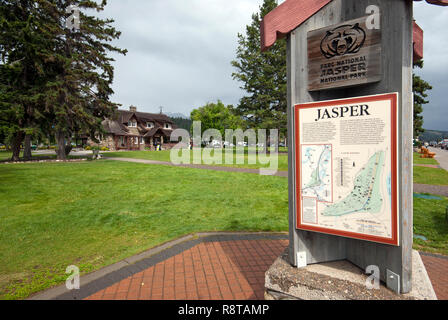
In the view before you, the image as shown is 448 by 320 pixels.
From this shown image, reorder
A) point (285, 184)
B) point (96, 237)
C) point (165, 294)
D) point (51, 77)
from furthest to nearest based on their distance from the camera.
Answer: point (51, 77) → point (285, 184) → point (96, 237) → point (165, 294)

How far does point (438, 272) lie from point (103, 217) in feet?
22.9

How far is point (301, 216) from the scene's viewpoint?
275 centimetres

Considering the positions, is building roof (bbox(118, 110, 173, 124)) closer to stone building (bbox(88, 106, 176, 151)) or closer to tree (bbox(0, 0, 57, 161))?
stone building (bbox(88, 106, 176, 151))

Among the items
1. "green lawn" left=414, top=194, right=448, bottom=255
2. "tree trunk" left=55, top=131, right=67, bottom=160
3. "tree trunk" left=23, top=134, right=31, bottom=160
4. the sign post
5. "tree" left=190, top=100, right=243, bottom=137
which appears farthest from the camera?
"tree" left=190, top=100, right=243, bottom=137

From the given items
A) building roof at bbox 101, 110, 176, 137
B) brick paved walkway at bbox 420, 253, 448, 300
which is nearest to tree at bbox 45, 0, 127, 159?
building roof at bbox 101, 110, 176, 137

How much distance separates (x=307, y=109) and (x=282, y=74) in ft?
94.1

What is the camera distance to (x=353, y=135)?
2393 mm

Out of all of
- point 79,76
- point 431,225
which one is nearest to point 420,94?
point 431,225

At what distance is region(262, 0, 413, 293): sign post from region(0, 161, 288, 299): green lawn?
120 inches

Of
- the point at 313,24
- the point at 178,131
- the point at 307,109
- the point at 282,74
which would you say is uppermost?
the point at 282,74

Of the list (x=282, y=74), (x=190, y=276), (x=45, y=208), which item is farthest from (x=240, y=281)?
(x=282, y=74)

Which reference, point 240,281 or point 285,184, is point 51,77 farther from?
point 240,281

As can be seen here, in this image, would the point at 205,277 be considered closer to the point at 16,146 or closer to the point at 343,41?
the point at 343,41

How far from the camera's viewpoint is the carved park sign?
2342 millimetres
